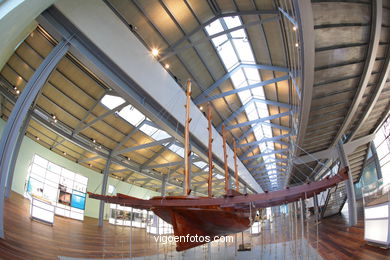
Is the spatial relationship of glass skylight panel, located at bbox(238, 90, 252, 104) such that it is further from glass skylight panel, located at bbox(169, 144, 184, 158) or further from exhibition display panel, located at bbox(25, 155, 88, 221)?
exhibition display panel, located at bbox(25, 155, 88, 221)

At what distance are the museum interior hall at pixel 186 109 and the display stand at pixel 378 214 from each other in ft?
0.10

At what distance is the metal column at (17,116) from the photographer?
14.1 ft

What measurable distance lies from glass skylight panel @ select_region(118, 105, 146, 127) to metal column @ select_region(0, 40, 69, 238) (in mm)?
6224

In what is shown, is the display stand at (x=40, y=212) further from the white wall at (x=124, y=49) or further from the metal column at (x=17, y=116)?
the white wall at (x=124, y=49)

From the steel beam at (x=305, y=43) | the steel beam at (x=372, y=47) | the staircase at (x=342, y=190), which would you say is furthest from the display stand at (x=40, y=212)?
the staircase at (x=342, y=190)

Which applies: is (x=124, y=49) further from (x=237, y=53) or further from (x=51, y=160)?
(x=51, y=160)

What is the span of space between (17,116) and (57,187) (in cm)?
1159

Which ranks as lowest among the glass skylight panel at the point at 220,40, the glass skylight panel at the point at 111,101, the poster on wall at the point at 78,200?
the poster on wall at the point at 78,200

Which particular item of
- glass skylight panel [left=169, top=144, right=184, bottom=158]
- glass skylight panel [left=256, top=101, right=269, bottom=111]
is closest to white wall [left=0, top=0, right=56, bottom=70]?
glass skylight panel [left=169, top=144, right=184, bottom=158]

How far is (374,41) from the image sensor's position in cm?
522

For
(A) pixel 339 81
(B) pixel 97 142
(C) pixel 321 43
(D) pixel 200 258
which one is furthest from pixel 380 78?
(B) pixel 97 142

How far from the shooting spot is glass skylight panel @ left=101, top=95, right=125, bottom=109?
10.5 m

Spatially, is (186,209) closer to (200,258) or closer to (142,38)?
(200,258)

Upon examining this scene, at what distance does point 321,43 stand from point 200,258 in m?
6.67
